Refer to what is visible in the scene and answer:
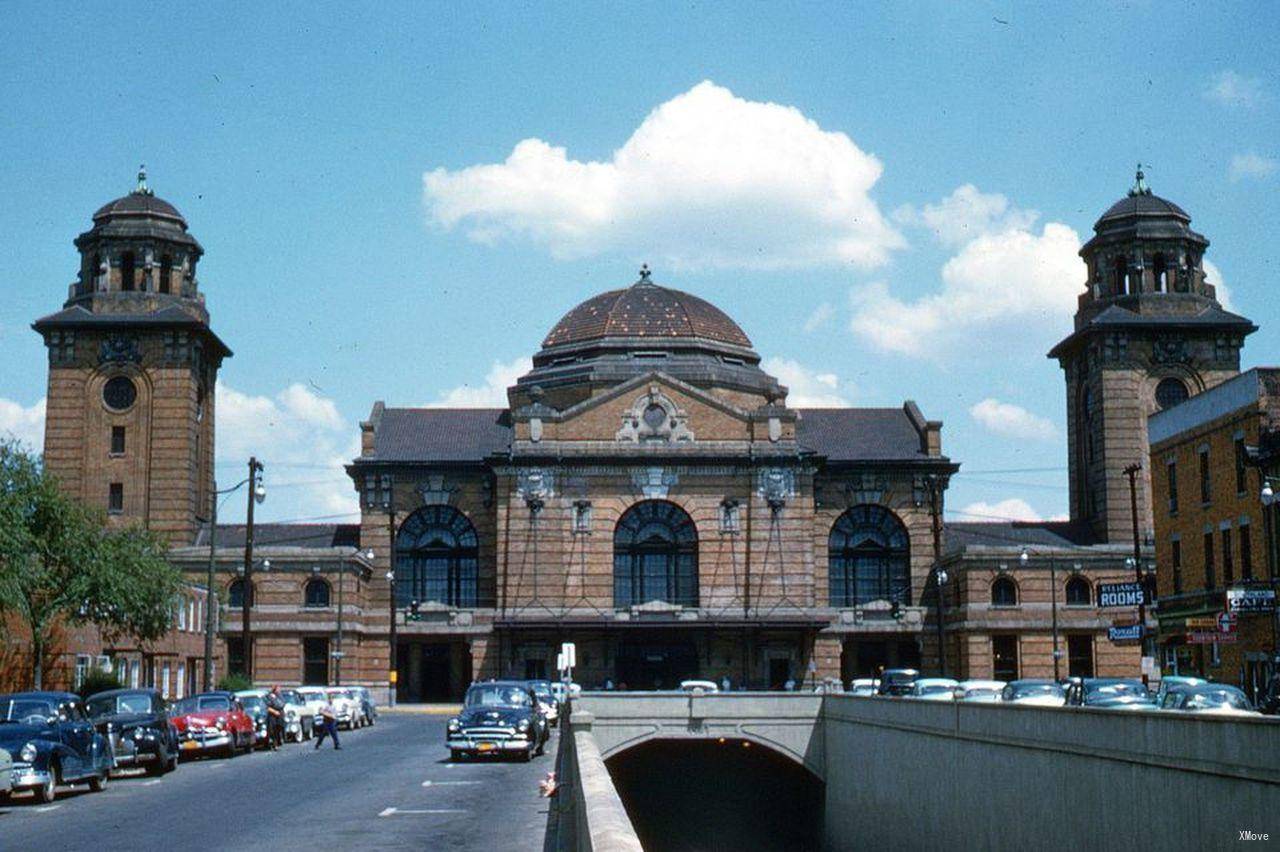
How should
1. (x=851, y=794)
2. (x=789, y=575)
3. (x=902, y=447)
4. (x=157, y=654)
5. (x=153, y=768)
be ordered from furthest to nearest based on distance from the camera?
1. (x=902, y=447)
2. (x=789, y=575)
3. (x=157, y=654)
4. (x=851, y=794)
5. (x=153, y=768)

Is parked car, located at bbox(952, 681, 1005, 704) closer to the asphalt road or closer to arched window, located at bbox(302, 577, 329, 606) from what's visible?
the asphalt road

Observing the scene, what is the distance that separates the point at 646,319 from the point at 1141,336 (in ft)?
84.7

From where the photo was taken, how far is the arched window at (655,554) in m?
85.9

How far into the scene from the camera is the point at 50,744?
2923 cm

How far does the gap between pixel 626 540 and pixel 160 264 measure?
86.1 feet

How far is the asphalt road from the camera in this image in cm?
2288

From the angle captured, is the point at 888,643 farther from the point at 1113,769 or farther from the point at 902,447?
the point at 1113,769

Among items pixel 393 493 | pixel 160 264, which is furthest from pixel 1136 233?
pixel 160 264

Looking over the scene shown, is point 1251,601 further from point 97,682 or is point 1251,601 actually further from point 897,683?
point 97,682

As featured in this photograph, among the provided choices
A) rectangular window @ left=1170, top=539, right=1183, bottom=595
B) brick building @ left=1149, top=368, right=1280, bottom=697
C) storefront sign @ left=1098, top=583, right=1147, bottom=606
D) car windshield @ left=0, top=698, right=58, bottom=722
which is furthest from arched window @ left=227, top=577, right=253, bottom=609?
car windshield @ left=0, top=698, right=58, bottom=722

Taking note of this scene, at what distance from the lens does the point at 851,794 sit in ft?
152

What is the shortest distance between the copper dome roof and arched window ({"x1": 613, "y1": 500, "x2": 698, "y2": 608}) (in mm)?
12346

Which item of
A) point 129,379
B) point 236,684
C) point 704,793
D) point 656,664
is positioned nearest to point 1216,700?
point 704,793

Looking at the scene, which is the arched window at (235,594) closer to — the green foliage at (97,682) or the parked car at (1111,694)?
the green foliage at (97,682)
